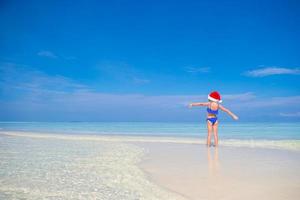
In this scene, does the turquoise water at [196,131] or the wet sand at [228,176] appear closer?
the wet sand at [228,176]

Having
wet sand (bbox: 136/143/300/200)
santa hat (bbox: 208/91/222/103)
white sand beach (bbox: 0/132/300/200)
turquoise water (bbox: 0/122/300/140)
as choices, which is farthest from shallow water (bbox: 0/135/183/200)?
turquoise water (bbox: 0/122/300/140)

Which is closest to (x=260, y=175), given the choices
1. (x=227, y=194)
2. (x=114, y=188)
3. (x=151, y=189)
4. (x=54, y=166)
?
(x=227, y=194)

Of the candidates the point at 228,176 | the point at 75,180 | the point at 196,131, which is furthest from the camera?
the point at 196,131

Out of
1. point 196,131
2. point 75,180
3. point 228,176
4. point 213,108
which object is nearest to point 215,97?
point 213,108

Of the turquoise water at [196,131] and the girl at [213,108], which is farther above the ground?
the girl at [213,108]

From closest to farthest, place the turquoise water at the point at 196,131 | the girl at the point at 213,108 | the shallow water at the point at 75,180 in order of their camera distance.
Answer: the shallow water at the point at 75,180 < the girl at the point at 213,108 < the turquoise water at the point at 196,131

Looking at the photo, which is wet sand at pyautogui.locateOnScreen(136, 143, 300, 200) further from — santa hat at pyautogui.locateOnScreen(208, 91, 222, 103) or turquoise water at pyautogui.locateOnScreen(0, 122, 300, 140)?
turquoise water at pyautogui.locateOnScreen(0, 122, 300, 140)

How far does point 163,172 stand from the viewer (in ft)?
25.4

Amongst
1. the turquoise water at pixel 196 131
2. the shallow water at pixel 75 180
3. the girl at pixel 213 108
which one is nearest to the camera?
the shallow water at pixel 75 180

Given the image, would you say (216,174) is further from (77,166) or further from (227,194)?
(77,166)

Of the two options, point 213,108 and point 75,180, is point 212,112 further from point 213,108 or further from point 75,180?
point 75,180

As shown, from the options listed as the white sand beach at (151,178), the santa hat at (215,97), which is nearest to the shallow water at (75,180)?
the white sand beach at (151,178)

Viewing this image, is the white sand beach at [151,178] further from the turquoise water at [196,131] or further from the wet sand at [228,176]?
the turquoise water at [196,131]

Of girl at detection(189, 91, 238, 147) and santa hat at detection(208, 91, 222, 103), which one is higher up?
santa hat at detection(208, 91, 222, 103)
